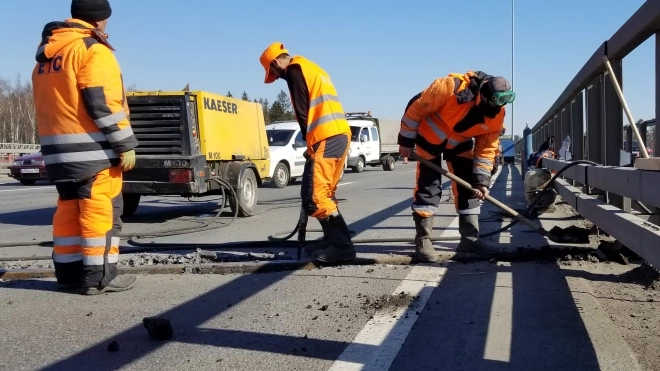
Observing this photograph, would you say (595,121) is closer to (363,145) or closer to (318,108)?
(318,108)

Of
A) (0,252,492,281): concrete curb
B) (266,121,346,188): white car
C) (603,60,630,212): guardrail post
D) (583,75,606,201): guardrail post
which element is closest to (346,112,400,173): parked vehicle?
(266,121,346,188): white car

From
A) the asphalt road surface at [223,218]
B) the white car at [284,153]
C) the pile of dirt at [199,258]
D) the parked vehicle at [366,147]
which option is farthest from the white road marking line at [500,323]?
the parked vehicle at [366,147]

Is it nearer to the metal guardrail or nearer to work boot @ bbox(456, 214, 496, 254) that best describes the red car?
the metal guardrail

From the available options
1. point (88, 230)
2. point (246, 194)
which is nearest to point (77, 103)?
point (88, 230)

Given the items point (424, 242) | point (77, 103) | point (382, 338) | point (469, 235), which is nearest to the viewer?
point (382, 338)

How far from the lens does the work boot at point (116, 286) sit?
4.49 meters

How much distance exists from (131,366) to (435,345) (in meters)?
1.49

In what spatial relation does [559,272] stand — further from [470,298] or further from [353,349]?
[353,349]

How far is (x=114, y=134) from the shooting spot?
447 cm

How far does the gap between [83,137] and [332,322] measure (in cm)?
217

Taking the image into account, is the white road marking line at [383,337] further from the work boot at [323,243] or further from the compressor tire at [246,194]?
the compressor tire at [246,194]

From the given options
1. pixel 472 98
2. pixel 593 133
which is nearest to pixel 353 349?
pixel 472 98

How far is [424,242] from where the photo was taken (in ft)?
17.4

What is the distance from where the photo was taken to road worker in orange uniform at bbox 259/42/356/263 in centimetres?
504
